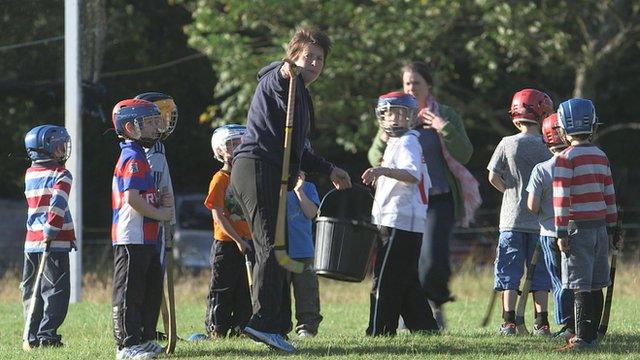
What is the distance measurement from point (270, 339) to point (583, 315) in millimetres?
1917

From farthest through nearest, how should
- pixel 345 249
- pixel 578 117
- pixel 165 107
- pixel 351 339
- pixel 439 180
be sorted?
pixel 439 180
pixel 351 339
pixel 165 107
pixel 345 249
pixel 578 117

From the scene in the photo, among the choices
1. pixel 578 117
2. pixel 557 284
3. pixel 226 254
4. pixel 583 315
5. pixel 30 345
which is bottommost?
pixel 30 345

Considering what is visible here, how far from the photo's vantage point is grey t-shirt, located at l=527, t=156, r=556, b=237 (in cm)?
837

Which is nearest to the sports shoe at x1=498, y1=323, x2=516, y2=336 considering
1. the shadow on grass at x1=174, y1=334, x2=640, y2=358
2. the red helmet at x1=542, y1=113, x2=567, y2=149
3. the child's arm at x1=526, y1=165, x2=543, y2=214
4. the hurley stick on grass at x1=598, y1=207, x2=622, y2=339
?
the shadow on grass at x1=174, y1=334, x2=640, y2=358

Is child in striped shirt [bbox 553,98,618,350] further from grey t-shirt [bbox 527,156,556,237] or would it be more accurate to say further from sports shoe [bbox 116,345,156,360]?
sports shoe [bbox 116,345,156,360]

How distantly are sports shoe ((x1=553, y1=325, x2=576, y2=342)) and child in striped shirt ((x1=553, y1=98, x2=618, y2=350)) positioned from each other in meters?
0.41

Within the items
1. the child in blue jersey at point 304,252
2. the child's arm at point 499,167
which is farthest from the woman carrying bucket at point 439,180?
the child in blue jersey at point 304,252

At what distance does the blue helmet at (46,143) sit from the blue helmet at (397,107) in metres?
2.19

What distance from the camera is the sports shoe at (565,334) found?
27.0 feet

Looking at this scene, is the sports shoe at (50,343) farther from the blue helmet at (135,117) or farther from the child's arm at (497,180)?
the child's arm at (497,180)

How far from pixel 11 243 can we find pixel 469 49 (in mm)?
11468

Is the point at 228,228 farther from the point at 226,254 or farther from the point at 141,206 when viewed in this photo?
the point at 141,206

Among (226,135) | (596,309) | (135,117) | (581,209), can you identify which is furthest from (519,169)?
(135,117)

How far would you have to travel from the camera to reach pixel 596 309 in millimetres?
7844
